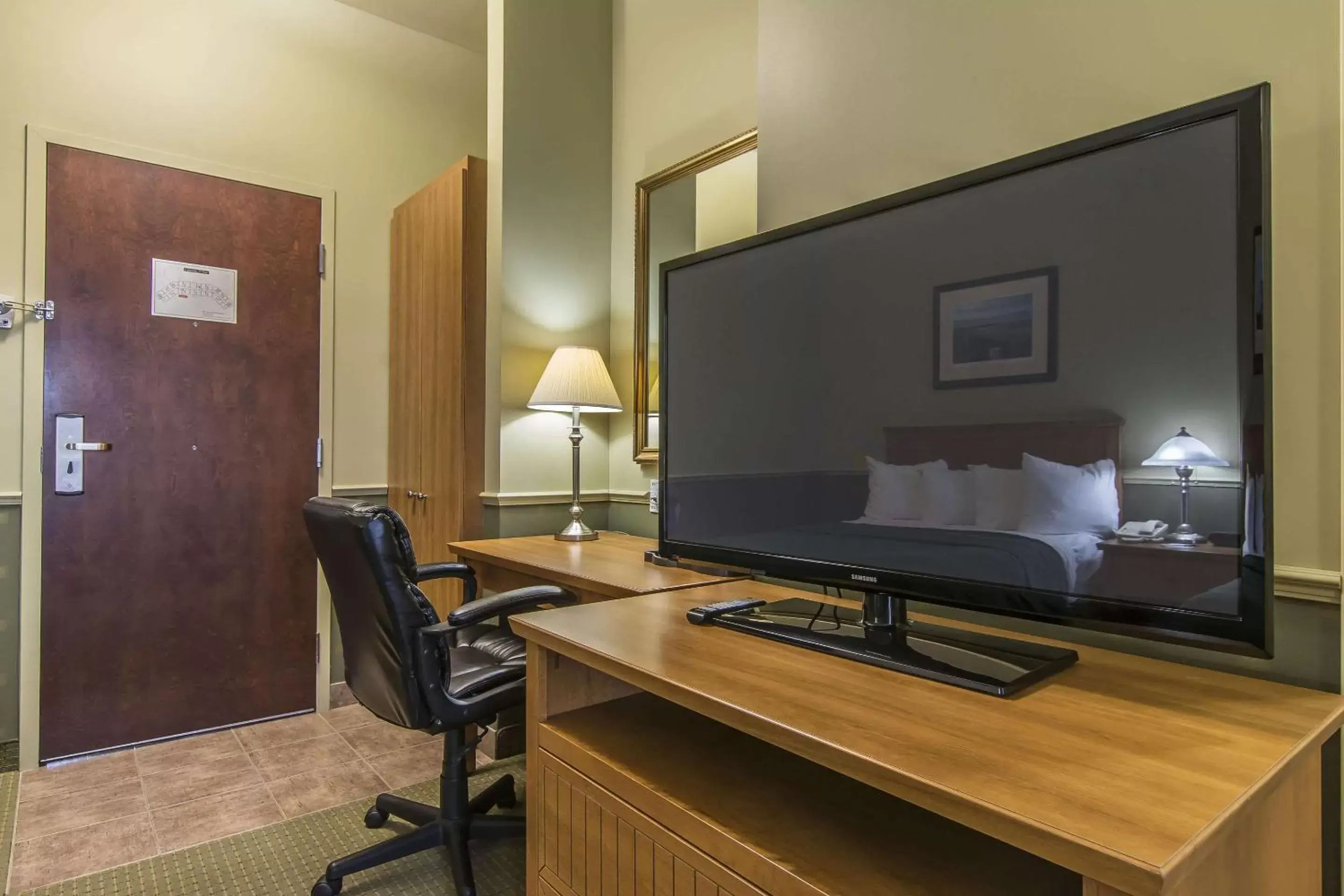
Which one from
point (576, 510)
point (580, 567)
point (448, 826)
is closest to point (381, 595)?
point (580, 567)

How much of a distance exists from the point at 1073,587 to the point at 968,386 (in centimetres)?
31

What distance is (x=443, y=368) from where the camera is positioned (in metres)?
2.67

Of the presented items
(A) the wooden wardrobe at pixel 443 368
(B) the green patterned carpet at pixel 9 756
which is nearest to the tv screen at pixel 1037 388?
(A) the wooden wardrobe at pixel 443 368

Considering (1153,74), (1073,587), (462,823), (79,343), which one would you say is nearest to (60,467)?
(79,343)

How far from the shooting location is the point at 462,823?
179 centimetres

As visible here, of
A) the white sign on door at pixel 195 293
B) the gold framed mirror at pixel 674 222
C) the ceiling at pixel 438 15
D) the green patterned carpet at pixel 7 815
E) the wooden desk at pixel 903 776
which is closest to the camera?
the wooden desk at pixel 903 776

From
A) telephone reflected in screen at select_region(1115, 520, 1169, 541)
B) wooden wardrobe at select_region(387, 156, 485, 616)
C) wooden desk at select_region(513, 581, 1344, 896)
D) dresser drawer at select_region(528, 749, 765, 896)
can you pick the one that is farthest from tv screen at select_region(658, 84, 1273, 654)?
wooden wardrobe at select_region(387, 156, 485, 616)

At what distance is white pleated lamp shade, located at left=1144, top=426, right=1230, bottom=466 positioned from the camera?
85cm

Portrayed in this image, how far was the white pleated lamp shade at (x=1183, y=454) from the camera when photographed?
Answer: 85 cm

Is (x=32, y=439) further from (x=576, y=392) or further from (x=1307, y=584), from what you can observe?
(x=1307, y=584)

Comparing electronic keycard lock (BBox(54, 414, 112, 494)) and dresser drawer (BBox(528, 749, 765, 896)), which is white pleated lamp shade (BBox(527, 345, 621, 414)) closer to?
dresser drawer (BBox(528, 749, 765, 896))

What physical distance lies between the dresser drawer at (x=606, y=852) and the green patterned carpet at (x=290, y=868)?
626mm

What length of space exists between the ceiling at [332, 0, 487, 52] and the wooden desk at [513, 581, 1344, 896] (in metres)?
2.84

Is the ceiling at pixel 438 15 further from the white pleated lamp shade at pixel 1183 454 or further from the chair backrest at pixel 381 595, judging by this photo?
the white pleated lamp shade at pixel 1183 454
